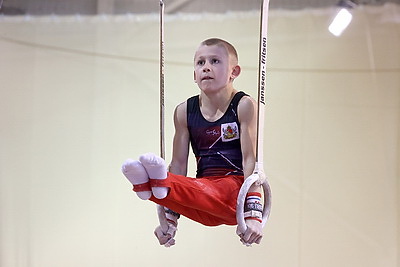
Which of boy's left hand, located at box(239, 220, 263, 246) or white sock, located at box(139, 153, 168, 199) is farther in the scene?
boy's left hand, located at box(239, 220, 263, 246)

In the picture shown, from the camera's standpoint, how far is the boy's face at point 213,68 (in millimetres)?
2400

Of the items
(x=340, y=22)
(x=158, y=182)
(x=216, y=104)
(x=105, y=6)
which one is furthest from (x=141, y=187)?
(x=105, y=6)

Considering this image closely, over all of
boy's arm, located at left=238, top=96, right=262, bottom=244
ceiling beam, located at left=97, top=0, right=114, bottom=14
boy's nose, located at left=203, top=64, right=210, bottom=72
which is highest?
ceiling beam, located at left=97, top=0, right=114, bottom=14

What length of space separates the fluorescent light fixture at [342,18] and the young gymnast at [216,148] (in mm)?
1881

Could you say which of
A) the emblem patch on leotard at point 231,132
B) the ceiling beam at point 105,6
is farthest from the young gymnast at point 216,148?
the ceiling beam at point 105,6

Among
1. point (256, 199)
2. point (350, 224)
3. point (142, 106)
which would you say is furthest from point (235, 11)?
point (256, 199)

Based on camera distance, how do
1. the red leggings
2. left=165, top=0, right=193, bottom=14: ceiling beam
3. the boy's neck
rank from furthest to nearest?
left=165, top=0, right=193, bottom=14: ceiling beam < the boy's neck < the red leggings

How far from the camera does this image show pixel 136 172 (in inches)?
80.0

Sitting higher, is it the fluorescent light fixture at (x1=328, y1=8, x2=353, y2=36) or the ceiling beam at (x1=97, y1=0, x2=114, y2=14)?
the ceiling beam at (x1=97, y1=0, x2=114, y2=14)

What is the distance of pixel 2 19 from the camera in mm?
4582

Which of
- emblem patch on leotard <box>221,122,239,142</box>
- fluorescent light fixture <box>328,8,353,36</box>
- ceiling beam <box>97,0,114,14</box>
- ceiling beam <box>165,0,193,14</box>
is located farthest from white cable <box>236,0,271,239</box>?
ceiling beam <box>97,0,114,14</box>

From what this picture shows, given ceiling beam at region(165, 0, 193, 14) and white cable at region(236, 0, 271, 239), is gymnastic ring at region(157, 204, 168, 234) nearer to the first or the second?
white cable at region(236, 0, 271, 239)

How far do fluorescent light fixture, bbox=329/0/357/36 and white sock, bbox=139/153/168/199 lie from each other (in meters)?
2.43

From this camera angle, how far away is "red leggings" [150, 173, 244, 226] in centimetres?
215
